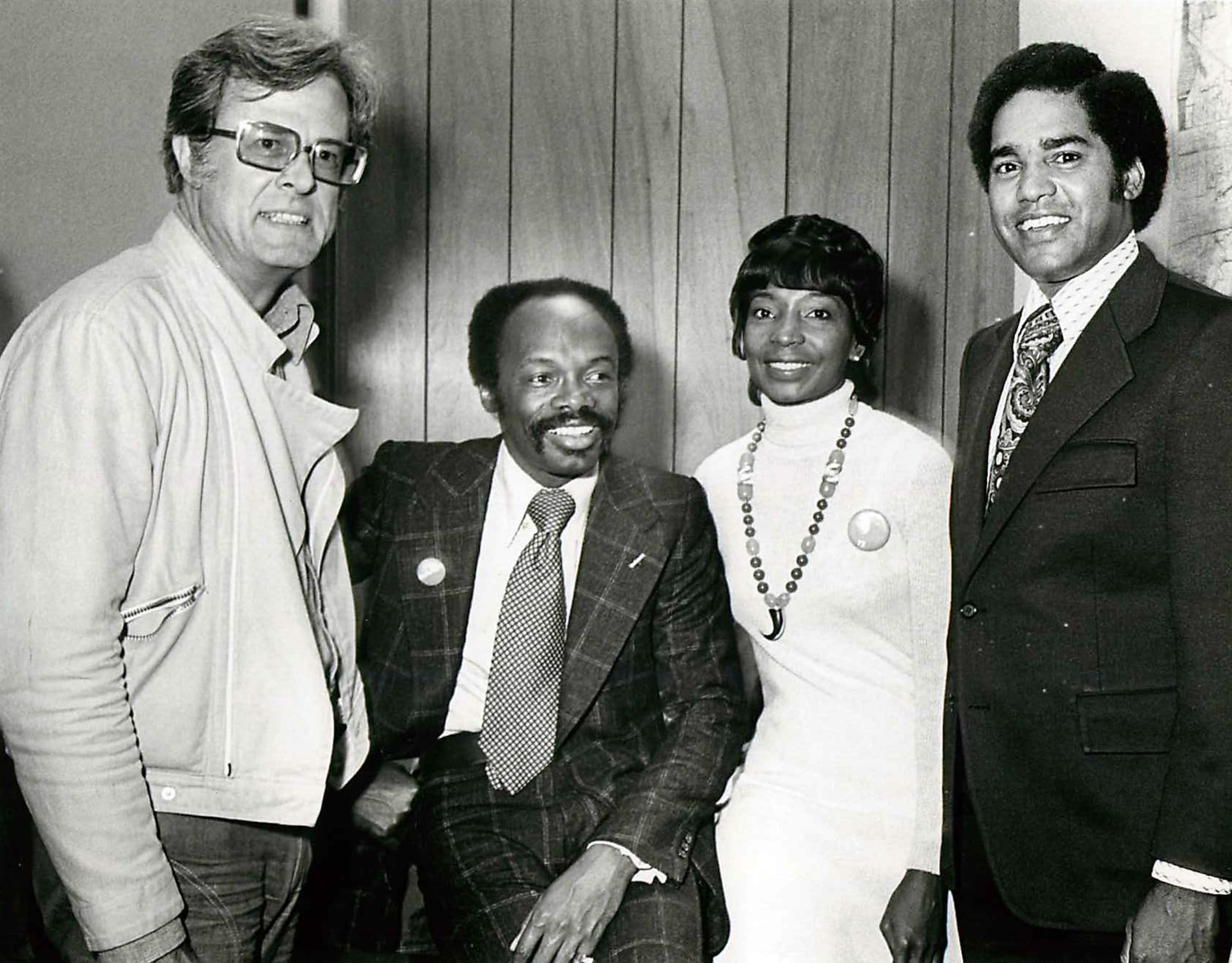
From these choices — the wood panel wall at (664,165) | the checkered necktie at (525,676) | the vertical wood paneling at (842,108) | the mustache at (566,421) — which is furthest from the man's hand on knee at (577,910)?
the vertical wood paneling at (842,108)

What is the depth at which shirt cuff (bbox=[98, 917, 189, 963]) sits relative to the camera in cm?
127

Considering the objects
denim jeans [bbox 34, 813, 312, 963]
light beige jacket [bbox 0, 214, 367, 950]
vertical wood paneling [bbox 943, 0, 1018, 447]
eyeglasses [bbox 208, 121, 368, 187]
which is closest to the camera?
light beige jacket [bbox 0, 214, 367, 950]

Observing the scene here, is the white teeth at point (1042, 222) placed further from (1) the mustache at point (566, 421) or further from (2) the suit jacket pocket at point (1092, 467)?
(1) the mustache at point (566, 421)

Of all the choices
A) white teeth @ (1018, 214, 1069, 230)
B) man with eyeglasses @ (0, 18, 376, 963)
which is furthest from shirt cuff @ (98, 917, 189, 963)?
white teeth @ (1018, 214, 1069, 230)

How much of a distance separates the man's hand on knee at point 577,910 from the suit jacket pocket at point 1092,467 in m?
0.80

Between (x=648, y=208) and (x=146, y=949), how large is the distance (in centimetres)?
180

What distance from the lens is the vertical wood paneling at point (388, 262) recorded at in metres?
2.59

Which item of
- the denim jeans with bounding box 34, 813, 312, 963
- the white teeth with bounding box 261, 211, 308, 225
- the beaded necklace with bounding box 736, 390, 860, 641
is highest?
the white teeth with bounding box 261, 211, 308, 225

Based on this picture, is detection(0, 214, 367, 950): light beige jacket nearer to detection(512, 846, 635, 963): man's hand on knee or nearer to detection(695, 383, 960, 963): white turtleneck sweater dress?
detection(512, 846, 635, 963): man's hand on knee

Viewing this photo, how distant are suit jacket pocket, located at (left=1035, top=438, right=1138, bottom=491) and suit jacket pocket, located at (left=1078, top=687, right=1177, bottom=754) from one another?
0.26m

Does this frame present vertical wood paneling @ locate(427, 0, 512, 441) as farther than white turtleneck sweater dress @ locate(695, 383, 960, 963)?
Yes

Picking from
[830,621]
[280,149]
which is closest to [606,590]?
[830,621]

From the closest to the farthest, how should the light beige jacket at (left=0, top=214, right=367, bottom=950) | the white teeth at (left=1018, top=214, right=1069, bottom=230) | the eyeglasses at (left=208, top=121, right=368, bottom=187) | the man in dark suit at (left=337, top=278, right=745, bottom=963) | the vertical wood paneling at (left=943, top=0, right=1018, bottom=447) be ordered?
the light beige jacket at (left=0, top=214, right=367, bottom=950)
the eyeglasses at (left=208, top=121, right=368, bottom=187)
the white teeth at (left=1018, top=214, right=1069, bottom=230)
the man in dark suit at (left=337, top=278, right=745, bottom=963)
the vertical wood paneling at (left=943, top=0, right=1018, bottom=447)

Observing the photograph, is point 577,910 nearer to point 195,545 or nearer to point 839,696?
point 839,696
